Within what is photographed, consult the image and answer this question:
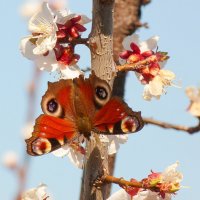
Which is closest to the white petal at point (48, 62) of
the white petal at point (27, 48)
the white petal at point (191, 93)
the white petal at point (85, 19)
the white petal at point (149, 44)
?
the white petal at point (27, 48)

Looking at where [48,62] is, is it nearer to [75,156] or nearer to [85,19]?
[85,19]

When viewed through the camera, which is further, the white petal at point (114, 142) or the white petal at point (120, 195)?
the white petal at point (114, 142)

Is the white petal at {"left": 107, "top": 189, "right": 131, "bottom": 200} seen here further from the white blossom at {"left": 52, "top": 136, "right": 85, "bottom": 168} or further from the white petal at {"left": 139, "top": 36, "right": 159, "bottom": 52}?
the white petal at {"left": 139, "top": 36, "right": 159, "bottom": 52}

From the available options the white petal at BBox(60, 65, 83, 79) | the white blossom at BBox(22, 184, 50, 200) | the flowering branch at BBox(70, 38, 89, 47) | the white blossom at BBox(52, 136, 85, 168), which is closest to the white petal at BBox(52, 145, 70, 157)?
the white blossom at BBox(52, 136, 85, 168)

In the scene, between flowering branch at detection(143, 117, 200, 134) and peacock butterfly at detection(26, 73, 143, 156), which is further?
flowering branch at detection(143, 117, 200, 134)

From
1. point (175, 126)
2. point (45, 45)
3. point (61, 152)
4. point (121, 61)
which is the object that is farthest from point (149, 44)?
point (61, 152)

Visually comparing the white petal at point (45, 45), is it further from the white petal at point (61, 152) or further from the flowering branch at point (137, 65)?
the white petal at point (61, 152)
